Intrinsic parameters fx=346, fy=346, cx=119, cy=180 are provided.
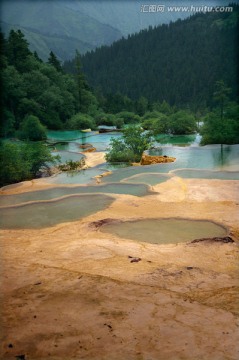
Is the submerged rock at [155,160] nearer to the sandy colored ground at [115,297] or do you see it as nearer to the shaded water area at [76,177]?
the shaded water area at [76,177]

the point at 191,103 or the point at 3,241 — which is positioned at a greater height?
the point at 191,103

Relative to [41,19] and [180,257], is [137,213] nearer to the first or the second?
[180,257]

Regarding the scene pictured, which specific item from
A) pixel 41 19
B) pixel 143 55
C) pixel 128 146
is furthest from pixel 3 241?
pixel 41 19

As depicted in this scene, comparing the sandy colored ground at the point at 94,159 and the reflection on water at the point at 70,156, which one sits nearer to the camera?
the sandy colored ground at the point at 94,159

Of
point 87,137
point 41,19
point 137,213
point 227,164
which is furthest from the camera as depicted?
point 41,19

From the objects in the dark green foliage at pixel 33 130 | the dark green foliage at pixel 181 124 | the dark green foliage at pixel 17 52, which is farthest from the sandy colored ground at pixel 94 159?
the dark green foliage at pixel 17 52
